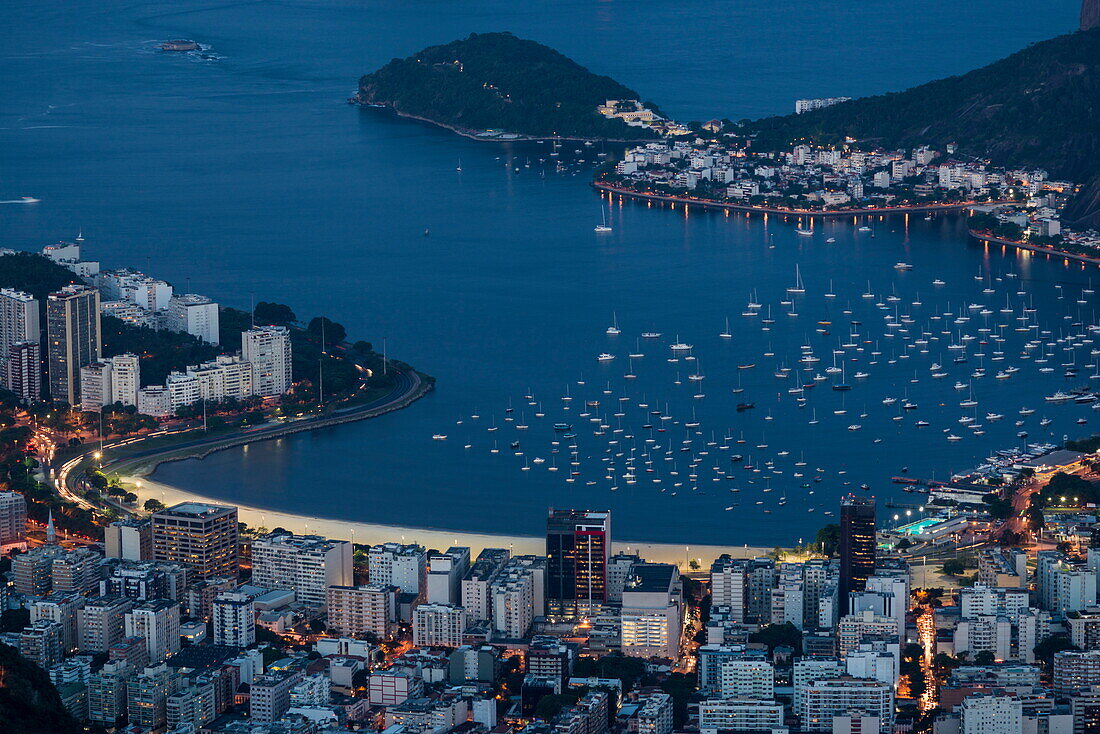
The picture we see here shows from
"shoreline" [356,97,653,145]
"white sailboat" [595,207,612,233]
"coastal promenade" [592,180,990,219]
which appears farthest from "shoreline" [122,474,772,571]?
"shoreline" [356,97,653,145]

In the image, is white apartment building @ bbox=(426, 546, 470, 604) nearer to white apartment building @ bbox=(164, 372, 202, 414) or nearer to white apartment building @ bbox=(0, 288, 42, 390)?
white apartment building @ bbox=(164, 372, 202, 414)

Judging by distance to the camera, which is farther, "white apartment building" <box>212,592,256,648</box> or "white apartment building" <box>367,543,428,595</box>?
"white apartment building" <box>367,543,428,595</box>

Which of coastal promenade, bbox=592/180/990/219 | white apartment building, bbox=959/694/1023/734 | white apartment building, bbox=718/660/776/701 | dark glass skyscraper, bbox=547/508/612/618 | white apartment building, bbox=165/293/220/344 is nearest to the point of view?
white apartment building, bbox=959/694/1023/734

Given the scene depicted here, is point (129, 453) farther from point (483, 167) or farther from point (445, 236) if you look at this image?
point (483, 167)

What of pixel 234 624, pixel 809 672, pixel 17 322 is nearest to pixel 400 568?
pixel 234 624

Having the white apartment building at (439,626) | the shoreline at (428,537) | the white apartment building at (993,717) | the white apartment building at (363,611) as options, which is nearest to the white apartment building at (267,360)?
the shoreline at (428,537)

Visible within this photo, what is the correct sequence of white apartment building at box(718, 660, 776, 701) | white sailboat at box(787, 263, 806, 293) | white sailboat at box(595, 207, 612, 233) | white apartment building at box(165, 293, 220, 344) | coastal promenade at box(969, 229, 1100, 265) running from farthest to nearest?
1. white sailboat at box(595, 207, 612, 233)
2. coastal promenade at box(969, 229, 1100, 265)
3. white sailboat at box(787, 263, 806, 293)
4. white apartment building at box(165, 293, 220, 344)
5. white apartment building at box(718, 660, 776, 701)

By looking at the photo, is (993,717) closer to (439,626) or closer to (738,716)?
→ (738,716)

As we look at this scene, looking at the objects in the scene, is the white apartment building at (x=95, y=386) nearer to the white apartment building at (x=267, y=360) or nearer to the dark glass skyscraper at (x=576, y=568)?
the white apartment building at (x=267, y=360)
